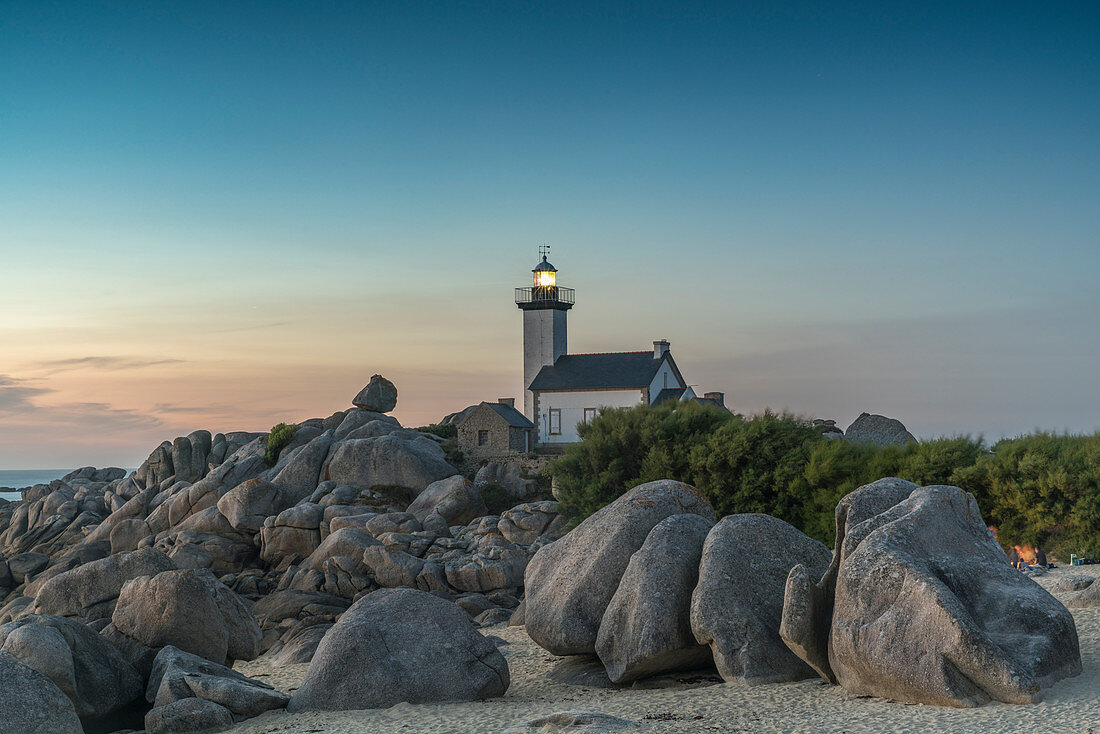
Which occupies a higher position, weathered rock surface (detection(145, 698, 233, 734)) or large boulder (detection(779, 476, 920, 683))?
large boulder (detection(779, 476, 920, 683))

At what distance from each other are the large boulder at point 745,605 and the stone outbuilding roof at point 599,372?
154 ft

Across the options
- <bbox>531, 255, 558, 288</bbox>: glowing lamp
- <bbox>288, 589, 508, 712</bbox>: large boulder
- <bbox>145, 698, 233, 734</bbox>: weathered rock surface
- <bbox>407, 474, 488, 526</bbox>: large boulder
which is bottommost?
<bbox>407, 474, 488, 526</bbox>: large boulder

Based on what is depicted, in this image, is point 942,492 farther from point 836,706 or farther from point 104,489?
point 104,489

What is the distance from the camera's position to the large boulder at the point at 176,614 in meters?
20.8

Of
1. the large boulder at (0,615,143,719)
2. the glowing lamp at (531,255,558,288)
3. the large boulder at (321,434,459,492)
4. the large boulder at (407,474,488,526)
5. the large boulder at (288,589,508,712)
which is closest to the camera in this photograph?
the large boulder at (288,589,508,712)

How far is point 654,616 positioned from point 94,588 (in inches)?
660

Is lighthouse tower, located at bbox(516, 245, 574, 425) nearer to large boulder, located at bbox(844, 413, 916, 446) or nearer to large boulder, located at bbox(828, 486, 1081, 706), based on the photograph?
large boulder, located at bbox(844, 413, 916, 446)

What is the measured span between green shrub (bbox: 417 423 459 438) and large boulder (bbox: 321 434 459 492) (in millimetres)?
13992

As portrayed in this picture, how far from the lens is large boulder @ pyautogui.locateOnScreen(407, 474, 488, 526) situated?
4359 centimetres

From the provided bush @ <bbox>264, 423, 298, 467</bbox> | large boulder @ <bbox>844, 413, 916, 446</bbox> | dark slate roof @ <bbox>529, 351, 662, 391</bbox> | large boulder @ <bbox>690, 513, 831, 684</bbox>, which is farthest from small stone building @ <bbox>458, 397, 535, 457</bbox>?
large boulder @ <bbox>690, 513, 831, 684</bbox>

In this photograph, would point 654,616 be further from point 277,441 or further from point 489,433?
point 277,441

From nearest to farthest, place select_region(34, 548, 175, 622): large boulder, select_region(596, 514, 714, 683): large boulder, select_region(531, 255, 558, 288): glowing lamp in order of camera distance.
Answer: select_region(596, 514, 714, 683): large boulder, select_region(34, 548, 175, 622): large boulder, select_region(531, 255, 558, 288): glowing lamp

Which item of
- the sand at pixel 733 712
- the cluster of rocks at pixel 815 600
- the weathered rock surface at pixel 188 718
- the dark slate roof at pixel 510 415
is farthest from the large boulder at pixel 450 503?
the weathered rock surface at pixel 188 718

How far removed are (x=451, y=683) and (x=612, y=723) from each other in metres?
4.34
